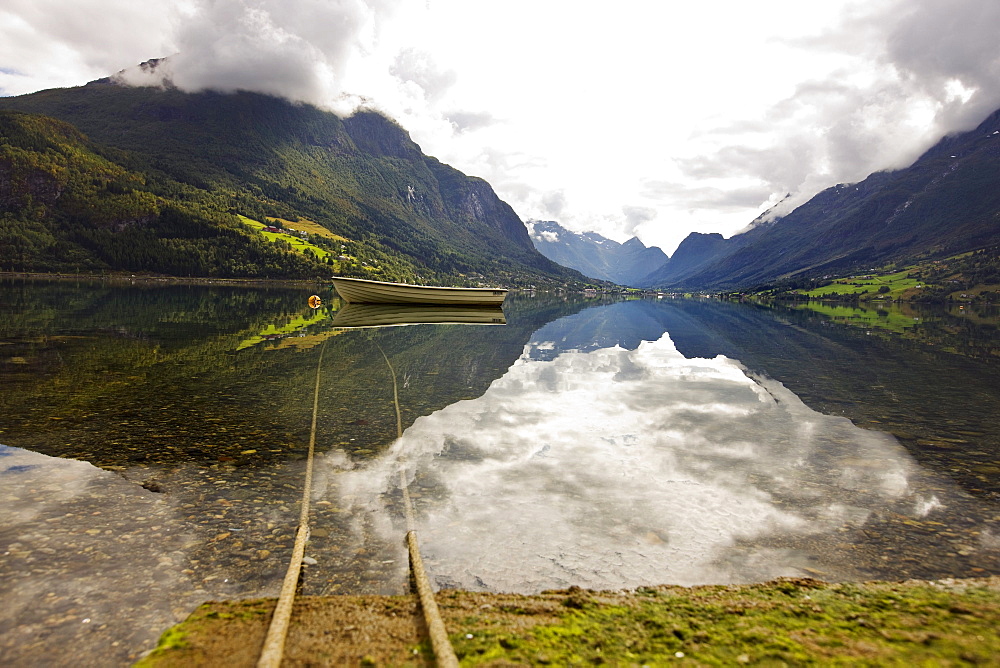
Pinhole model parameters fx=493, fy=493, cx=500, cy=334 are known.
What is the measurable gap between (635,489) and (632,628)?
5.68m

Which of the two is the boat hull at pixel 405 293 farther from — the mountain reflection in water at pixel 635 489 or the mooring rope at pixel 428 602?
the mooring rope at pixel 428 602

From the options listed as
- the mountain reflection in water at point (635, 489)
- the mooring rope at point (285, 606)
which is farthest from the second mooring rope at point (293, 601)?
the mountain reflection in water at point (635, 489)

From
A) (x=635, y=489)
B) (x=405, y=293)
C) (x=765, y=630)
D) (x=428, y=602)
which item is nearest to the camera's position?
(x=765, y=630)

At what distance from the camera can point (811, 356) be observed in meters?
35.7

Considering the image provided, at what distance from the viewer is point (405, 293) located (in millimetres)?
75500

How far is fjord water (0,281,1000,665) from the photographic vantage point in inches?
281

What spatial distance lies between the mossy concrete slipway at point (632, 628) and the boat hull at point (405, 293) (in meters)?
65.9

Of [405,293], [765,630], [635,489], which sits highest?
[405,293]

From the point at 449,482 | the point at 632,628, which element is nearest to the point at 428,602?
the point at 632,628

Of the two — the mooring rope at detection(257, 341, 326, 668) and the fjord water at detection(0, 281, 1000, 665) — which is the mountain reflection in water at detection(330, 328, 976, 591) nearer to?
the fjord water at detection(0, 281, 1000, 665)

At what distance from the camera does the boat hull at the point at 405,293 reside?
73438 mm

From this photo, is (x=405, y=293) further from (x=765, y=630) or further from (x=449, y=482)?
(x=765, y=630)

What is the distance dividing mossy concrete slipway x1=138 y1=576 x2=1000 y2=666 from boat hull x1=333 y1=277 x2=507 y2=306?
216 ft

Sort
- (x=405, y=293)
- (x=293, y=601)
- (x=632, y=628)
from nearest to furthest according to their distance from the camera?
→ (x=632, y=628) → (x=293, y=601) → (x=405, y=293)
